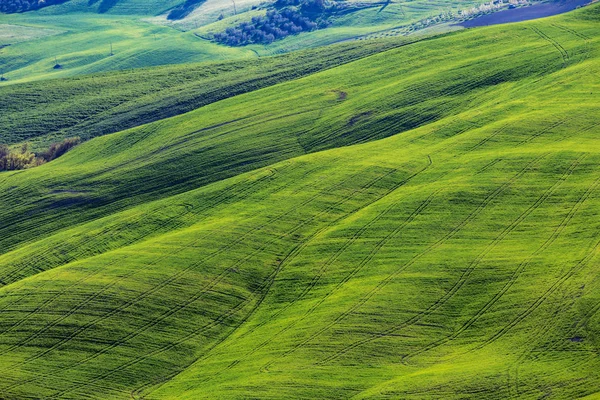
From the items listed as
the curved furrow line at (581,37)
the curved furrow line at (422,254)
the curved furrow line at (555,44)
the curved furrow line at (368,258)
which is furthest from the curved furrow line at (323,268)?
the curved furrow line at (581,37)

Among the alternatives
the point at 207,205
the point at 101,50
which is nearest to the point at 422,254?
the point at 207,205

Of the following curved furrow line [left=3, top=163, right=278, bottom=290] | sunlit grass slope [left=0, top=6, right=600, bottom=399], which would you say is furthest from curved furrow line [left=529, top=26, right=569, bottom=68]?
curved furrow line [left=3, top=163, right=278, bottom=290]

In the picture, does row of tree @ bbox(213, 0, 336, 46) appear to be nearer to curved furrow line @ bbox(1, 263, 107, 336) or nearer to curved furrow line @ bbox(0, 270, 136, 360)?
curved furrow line @ bbox(1, 263, 107, 336)

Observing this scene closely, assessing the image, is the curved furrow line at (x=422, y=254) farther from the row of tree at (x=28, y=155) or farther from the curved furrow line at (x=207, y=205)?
the row of tree at (x=28, y=155)

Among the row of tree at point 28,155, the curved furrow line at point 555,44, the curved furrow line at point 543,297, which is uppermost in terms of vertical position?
the curved furrow line at point 555,44

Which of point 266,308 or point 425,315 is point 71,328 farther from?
point 425,315

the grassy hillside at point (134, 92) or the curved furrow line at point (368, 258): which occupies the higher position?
the grassy hillside at point (134, 92)

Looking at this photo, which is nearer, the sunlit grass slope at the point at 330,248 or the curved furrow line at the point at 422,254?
the sunlit grass slope at the point at 330,248
